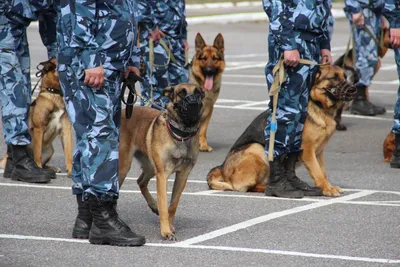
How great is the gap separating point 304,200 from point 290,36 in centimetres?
135

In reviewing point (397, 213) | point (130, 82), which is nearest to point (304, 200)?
point (397, 213)

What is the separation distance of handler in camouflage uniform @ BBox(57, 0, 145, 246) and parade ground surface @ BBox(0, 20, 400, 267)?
273 millimetres

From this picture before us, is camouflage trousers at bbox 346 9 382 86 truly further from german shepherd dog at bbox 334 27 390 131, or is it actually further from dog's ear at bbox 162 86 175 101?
dog's ear at bbox 162 86 175 101

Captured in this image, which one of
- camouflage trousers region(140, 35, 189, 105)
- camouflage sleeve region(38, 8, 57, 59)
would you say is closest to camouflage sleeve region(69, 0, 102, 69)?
camouflage sleeve region(38, 8, 57, 59)

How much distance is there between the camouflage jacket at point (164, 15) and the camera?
1030 centimetres

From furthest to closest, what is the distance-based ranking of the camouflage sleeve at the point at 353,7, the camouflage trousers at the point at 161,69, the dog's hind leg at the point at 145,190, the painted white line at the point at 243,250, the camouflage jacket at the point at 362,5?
the camouflage sleeve at the point at 353,7 < the camouflage jacket at the point at 362,5 < the camouflage trousers at the point at 161,69 < the dog's hind leg at the point at 145,190 < the painted white line at the point at 243,250

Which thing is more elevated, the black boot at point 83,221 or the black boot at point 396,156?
the black boot at point 83,221

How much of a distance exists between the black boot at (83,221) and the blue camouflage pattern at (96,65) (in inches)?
8.7

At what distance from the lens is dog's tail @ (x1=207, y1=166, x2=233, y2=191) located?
27.1 ft

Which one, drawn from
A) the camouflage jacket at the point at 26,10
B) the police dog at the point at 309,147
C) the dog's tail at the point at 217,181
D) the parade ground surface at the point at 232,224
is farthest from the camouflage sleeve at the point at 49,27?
the police dog at the point at 309,147

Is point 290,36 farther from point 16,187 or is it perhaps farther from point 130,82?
point 16,187

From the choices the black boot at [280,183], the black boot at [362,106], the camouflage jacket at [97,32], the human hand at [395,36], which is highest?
the camouflage jacket at [97,32]

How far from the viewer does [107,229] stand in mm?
6348

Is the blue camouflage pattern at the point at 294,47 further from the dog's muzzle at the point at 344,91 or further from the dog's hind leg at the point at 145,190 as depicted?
the dog's hind leg at the point at 145,190
